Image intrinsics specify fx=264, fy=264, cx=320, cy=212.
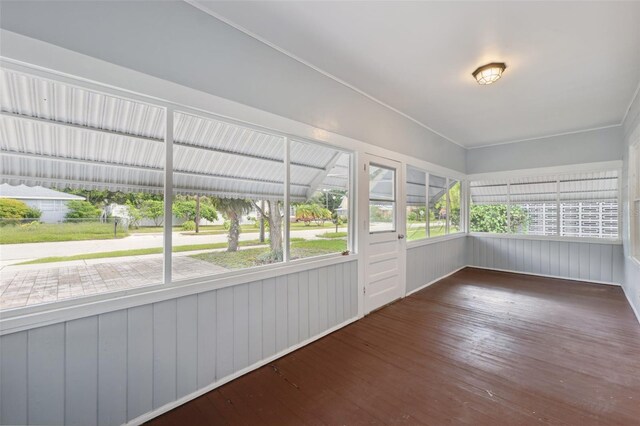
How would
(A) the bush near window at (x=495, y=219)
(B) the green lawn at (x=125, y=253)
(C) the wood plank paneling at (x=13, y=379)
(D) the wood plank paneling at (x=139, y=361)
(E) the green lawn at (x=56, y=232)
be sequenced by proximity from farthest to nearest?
(A) the bush near window at (x=495, y=219)
(D) the wood plank paneling at (x=139, y=361)
(B) the green lawn at (x=125, y=253)
(E) the green lawn at (x=56, y=232)
(C) the wood plank paneling at (x=13, y=379)

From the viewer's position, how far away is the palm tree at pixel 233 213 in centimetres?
221

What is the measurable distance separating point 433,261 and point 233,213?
3.89 metres

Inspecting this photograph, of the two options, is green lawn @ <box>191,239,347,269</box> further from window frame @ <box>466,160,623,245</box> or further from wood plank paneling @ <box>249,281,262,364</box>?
window frame @ <box>466,160,623,245</box>

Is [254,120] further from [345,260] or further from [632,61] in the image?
[632,61]

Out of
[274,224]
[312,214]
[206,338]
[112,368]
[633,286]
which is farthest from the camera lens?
[633,286]

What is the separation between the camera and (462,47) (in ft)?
7.89

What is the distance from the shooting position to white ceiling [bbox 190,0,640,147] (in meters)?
1.98

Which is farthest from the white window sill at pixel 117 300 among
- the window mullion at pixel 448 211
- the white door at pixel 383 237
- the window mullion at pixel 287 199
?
the window mullion at pixel 448 211

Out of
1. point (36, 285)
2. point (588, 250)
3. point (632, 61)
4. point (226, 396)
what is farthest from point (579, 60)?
point (36, 285)

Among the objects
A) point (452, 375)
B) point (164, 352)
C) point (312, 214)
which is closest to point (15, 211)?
point (164, 352)

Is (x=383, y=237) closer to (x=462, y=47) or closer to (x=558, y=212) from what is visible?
(x=462, y=47)

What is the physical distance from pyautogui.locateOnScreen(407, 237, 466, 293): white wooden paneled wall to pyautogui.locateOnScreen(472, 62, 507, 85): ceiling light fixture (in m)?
2.43

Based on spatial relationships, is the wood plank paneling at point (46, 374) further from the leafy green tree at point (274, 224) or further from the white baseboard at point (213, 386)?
the leafy green tree at point (274, 224)

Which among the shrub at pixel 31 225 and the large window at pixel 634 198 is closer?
the shrub at pixel 31 225
